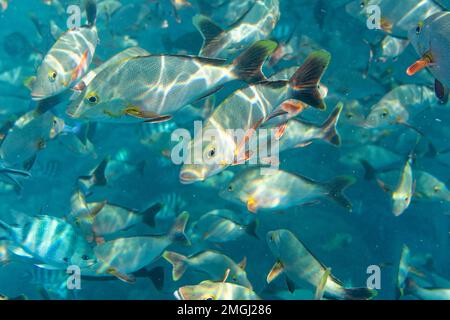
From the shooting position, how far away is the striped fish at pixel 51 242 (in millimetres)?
3662

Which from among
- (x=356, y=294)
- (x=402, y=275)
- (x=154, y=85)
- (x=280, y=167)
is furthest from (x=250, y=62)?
(x=280, y=167)

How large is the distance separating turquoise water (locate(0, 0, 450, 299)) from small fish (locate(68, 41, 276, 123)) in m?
2.50

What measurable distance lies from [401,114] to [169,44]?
17.6ft

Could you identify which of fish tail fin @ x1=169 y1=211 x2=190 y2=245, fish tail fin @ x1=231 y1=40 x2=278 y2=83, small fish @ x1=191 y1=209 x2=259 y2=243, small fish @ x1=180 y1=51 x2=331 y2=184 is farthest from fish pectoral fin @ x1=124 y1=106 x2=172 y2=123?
small fish @ x1=191 y1=209 x2=259 y2=243

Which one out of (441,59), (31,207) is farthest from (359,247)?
(31,207)

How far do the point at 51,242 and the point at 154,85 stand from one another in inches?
83.9

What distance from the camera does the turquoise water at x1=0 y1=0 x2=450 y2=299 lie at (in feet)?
20.6

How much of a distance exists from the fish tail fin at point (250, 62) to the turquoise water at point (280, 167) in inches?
107

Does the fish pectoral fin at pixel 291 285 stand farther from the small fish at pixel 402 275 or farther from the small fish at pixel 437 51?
the small fish at pixel 437 51

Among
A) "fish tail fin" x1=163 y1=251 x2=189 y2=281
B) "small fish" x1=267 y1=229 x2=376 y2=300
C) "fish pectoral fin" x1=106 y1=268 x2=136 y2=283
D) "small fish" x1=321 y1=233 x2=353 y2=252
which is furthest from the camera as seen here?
"small fish" x1=321 y1=233 x2=353 y2=252

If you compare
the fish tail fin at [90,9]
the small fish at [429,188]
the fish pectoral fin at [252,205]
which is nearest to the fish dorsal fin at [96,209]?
the fish pectoral fin at [252,205]

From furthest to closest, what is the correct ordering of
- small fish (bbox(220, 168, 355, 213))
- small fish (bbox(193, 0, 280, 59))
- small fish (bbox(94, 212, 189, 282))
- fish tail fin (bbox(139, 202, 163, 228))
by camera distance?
fish tail fin (bbox(139, 202, 163, 228)) → small fish (bbox(220, 168, 355, 213)) → small fish (bbox(94, 212, 189, 282)) → small fish (bbox(193, 0, 280, 59))

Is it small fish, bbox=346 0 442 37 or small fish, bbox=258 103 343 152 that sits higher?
small fish, bbox=346 0 442 37

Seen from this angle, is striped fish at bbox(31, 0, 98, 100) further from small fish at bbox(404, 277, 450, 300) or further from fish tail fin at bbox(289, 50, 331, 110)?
small fish at bbox(404, 277, 450, 300)
